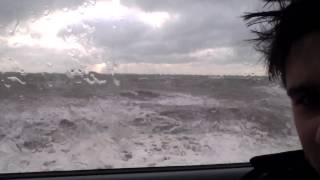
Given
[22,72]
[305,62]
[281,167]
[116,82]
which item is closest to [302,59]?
[305,62]

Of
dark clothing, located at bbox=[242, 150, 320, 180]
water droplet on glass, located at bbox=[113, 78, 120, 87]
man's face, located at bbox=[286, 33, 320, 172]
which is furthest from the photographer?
water droplet on glass, located at bbox=[113, 78, 120, 87]

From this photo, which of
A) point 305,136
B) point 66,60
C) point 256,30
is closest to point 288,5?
point 256,30

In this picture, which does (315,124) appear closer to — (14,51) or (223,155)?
(223,155)

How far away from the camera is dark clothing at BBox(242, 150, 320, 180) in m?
1.39

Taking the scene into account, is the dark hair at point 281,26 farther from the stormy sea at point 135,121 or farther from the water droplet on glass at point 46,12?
the water droplet on glass at point 46,12

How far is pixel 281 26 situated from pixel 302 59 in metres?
0.13

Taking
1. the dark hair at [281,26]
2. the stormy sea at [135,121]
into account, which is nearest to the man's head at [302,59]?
the dark hair at [281,26]

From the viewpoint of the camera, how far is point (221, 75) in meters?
2.19

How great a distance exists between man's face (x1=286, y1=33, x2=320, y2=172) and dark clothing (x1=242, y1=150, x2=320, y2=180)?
0.18 metres

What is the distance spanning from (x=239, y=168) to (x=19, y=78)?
105cm

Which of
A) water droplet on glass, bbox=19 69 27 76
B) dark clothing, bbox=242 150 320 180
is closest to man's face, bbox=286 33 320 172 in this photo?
dark clothing, bbox=242 150 320 180

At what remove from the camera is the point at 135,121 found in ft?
7.24

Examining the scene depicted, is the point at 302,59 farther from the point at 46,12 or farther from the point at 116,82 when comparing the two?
the point at 46,12

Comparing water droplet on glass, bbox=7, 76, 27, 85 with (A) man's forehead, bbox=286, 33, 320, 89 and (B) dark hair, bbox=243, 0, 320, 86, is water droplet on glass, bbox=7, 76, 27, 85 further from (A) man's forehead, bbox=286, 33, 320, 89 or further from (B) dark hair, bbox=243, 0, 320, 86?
(A) man's forehead, bbox=286, 33, 320, 89
